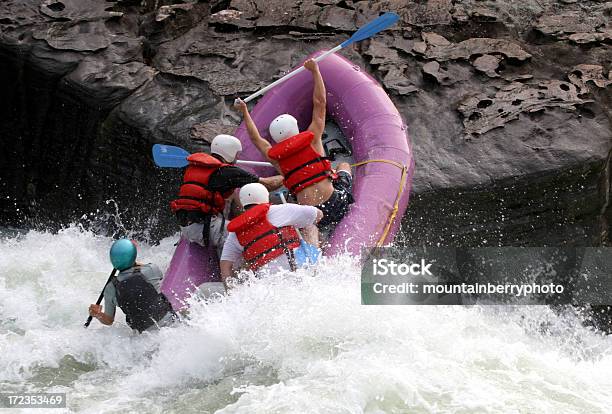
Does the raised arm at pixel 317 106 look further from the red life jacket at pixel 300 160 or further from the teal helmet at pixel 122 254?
the teal helmet at pixel 122 254

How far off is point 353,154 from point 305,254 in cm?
132

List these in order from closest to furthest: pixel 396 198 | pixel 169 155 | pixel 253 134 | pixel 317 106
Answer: pixel 396 198
pixel 317 106
pixel 253 134
pixel 169 155

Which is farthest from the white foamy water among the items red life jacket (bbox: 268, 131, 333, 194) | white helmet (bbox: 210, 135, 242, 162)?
white helmet (bbox: 210, 135, 242, 162)

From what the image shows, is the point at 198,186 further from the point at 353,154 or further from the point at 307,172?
the point at 353,154

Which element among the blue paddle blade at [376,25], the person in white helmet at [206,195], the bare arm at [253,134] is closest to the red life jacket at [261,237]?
the person in white helmet at [206,195]

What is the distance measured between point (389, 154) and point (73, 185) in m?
2.94

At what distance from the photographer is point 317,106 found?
563 cm

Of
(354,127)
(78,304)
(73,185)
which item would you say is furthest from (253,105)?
(78,304)

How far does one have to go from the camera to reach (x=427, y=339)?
410 cm

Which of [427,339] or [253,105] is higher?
[253,105]

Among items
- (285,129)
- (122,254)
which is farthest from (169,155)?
(122,254)

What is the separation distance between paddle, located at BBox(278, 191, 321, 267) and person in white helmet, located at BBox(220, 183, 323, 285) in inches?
1.3

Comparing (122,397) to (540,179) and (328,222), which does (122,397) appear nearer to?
(328,222)

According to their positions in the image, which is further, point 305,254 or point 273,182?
point 273,182
